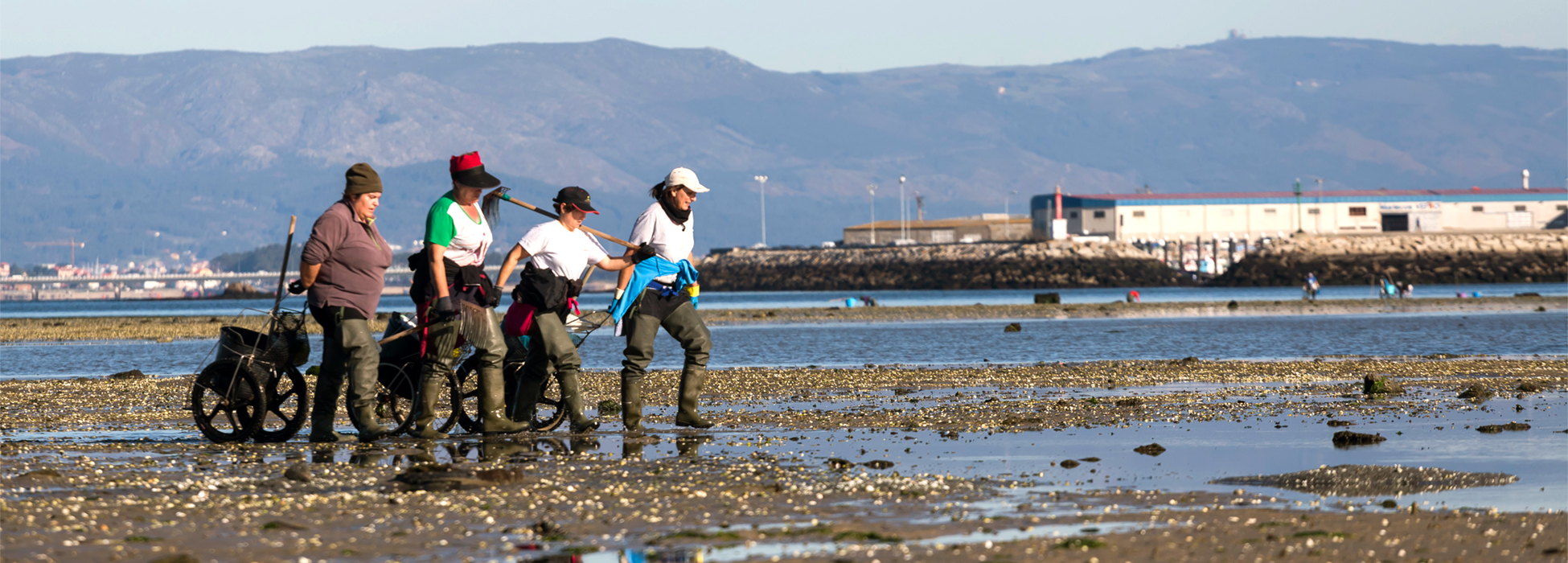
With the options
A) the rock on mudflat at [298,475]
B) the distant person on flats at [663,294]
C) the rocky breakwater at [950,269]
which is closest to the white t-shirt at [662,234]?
the distant person on flats at [663,294]

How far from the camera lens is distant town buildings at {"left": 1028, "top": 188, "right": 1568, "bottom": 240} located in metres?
139

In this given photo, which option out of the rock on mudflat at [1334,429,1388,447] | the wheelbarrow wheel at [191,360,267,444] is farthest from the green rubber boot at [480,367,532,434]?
the rock on mudflat at [1334,429,1388,447]

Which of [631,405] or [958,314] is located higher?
[631,405]

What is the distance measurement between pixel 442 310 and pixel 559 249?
1093mm

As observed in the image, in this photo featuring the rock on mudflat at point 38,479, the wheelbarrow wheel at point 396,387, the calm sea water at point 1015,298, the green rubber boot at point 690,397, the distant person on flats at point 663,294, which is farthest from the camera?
the calm sea water at point 1015,298

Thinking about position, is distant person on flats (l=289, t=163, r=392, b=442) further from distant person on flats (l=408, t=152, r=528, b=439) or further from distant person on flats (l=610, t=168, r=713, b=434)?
distant person on flats (l=610, t=168, r=713, b=434)

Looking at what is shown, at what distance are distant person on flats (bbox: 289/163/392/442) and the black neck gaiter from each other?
2089 mm

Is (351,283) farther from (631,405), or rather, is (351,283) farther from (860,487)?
(860,487)

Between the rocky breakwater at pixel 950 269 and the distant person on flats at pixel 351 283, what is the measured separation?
109746 mm

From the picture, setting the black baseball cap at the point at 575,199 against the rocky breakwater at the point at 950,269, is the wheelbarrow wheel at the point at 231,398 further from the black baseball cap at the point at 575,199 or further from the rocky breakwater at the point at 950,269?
the rocky breakwater at the point at 950,269

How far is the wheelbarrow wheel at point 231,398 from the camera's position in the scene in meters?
11.5

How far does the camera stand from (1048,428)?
40.3 feet

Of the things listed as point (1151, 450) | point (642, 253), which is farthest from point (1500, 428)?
point (642, 253)

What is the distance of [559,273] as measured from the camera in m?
11.7
